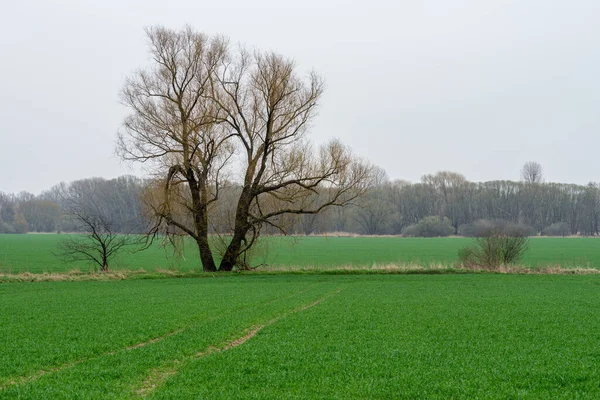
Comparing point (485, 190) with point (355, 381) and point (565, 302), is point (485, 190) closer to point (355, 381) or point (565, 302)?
point (565, 302)

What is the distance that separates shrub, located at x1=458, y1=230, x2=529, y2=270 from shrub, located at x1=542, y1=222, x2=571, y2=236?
349 feet

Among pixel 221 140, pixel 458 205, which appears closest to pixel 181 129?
pixel 221 140

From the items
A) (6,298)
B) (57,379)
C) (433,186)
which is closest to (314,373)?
(57,379)

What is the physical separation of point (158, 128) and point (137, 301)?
17472mm

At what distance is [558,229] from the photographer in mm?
138375

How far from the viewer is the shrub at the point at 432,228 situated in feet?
420

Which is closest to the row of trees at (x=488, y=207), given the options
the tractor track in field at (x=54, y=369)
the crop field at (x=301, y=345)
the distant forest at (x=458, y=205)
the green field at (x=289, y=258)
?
the distant forest at (x=458, y=205)

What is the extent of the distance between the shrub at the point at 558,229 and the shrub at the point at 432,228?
97.1 ft

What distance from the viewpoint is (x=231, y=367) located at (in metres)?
11.9

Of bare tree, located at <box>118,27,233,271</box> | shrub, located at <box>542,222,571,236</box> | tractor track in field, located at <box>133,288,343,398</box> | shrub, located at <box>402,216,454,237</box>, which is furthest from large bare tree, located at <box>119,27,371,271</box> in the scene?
shrub, located at <box>542,222,571,236</box>

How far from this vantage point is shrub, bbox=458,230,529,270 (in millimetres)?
42438

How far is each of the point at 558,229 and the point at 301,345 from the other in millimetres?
140883

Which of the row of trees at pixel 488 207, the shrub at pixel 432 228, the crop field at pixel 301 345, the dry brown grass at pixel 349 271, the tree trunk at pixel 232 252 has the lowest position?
the crop field at pixel 301 345

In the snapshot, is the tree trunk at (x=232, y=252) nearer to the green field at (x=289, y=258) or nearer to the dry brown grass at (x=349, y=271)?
the dry brown grass at (x=349, y=271)
